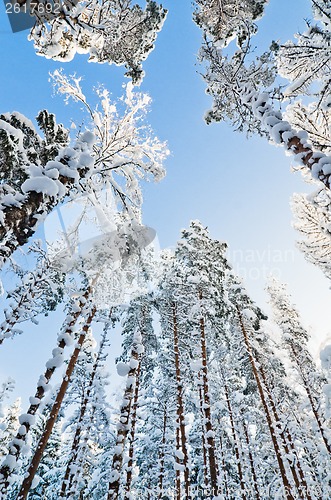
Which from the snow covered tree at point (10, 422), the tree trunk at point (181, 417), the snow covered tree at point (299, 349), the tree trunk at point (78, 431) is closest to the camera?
the tree trunk at point (181, 417)

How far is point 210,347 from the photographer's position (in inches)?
581

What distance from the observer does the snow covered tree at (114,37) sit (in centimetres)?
694

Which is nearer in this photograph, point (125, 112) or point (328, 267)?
point (125, 112)

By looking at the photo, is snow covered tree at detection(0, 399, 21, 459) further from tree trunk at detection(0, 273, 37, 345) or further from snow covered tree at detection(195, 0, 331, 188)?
snow covered tree at detection(195, 0, 331, 188)

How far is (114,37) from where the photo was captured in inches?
302

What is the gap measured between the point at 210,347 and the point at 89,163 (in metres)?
Result: 13.1

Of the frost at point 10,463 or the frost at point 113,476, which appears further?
the frost at point 113,476

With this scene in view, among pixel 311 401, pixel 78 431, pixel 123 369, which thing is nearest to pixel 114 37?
pixel 123 369

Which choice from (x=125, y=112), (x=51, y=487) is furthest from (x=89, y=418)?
(x=125, y=112)

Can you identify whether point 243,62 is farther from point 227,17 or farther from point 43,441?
point 43,441

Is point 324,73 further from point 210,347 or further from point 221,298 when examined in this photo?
point 210,347

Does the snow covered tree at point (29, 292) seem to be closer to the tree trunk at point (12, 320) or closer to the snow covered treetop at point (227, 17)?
the tree trunk at point (12, 320)

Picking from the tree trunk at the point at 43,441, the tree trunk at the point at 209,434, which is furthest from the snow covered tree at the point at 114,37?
the tree trunk at the point at 209,434

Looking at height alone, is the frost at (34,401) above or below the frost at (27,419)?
above
